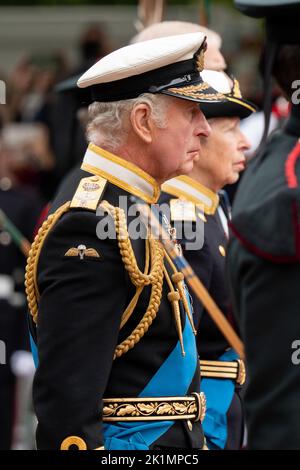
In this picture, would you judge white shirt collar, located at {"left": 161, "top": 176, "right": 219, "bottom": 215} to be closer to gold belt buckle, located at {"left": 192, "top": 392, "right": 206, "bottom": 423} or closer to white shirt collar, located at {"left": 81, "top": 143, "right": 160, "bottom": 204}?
white shirt collar, located at {"left": 81, "top": 143, "right": 160, "bottom": 204}

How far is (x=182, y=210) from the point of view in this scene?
16.5ft

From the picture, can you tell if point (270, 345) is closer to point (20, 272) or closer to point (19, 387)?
point (20, 272)

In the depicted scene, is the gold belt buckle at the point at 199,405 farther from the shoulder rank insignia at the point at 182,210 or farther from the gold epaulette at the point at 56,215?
the shoulder rank insignia at the point at 182,210

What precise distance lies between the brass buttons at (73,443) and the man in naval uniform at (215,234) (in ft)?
3.49

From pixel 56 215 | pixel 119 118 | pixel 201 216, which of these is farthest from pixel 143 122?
pixel 201 216

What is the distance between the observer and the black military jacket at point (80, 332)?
149 inches

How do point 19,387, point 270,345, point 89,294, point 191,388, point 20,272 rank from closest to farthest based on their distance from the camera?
point 270,345
point 89,294
point 191,388
point 20,272
point 19,387

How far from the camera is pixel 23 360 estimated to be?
30.6 feet

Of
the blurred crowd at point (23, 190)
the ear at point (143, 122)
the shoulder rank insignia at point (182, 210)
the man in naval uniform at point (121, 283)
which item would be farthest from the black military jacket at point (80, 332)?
the blurred crowd at point (23, 190)

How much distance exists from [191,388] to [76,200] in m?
0.70

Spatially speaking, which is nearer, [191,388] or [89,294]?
[89,294]

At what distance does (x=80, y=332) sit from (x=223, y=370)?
1.36 m
